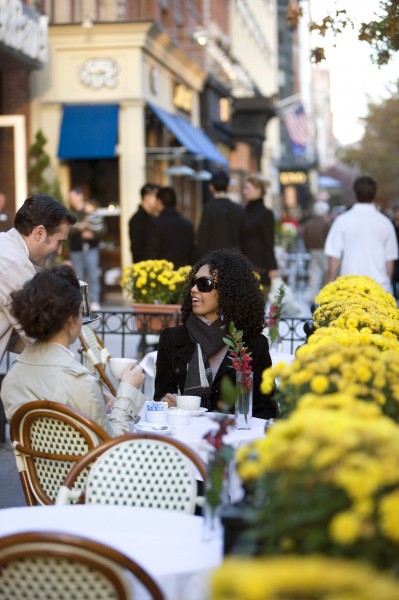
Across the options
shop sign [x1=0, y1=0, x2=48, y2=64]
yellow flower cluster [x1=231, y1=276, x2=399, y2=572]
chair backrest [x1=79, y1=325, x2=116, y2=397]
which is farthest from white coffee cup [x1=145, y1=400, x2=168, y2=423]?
shop sign [x1=0, y1=0, x2=48, y2=64]

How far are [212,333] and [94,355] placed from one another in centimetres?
197

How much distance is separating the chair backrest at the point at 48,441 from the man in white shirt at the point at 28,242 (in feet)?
4.03

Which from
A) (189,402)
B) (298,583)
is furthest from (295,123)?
(298,583)

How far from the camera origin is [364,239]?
11.0 meters

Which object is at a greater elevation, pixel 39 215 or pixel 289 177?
pixel 289 177

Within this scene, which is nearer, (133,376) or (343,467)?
(343,467)

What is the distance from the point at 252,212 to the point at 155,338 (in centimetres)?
210

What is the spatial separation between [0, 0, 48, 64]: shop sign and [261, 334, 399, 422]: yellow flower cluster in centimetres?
1399

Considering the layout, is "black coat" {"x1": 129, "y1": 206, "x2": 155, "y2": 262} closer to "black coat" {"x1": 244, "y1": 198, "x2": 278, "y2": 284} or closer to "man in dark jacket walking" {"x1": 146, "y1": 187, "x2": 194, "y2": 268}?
"man in dark jacket walking" {"x1": 146, "y1": 187, "x2": 194, "y2": 268}

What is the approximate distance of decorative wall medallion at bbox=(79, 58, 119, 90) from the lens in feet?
74.8

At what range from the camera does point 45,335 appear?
4.71 metres

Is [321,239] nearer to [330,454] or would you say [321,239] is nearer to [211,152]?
[211,152]

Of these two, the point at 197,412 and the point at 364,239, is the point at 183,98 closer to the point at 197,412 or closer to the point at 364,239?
the point at 364,239

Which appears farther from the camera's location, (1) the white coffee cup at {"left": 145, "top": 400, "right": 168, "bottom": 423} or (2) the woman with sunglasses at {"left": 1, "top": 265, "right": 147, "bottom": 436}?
(1) the white coffee cup at {"left": 145, "top": 400, "right": 168, "bottom": 423}
